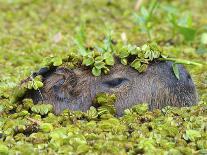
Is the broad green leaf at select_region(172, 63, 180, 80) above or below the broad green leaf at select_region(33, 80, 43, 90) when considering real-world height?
above

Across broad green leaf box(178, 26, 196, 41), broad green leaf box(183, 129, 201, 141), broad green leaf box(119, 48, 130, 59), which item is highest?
broad green leaf box(178, 26, 196, 41)

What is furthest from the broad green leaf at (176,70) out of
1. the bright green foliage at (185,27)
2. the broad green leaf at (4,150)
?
the bright green foliage at (185,27)

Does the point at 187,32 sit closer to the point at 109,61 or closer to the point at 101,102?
the point at 109,61

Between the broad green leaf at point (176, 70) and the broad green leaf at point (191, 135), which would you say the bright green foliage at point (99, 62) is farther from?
the broad green leaf at point (191, 135)

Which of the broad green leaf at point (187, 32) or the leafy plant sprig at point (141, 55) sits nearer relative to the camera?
the leafy plant sprig at point (141, 55)

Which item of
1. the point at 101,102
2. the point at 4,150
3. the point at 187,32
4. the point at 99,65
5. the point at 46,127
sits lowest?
the point at 4,150

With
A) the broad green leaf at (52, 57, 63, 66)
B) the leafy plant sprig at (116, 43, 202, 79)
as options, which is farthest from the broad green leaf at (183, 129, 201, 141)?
the broad green leaf at (52, 57, 63, 66)

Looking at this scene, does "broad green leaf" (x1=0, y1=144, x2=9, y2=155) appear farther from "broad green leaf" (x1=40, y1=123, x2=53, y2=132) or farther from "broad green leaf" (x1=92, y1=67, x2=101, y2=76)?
"broad green leaf" (x1=92, y1=67, x2=101, y2=76)

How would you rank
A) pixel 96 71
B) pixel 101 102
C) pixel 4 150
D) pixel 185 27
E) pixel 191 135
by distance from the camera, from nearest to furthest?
1. pixel 4 150
2. pixel 191 135
3. pixel 101 102
4. pixel 96 71
5. pixel 185 27

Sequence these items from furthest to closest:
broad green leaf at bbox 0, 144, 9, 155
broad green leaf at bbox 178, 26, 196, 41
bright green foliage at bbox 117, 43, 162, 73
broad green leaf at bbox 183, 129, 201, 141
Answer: broad green leaf at bbox 178, 26, 196, 41 < bright green foliage at bbox 117, 43, 162, 73 < broad green leaf at bbox 183, 129, 201, 141 < broad green leaf at bbox 0, 144, 9, 155

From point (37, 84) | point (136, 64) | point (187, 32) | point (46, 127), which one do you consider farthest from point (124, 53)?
point (187, 32)
